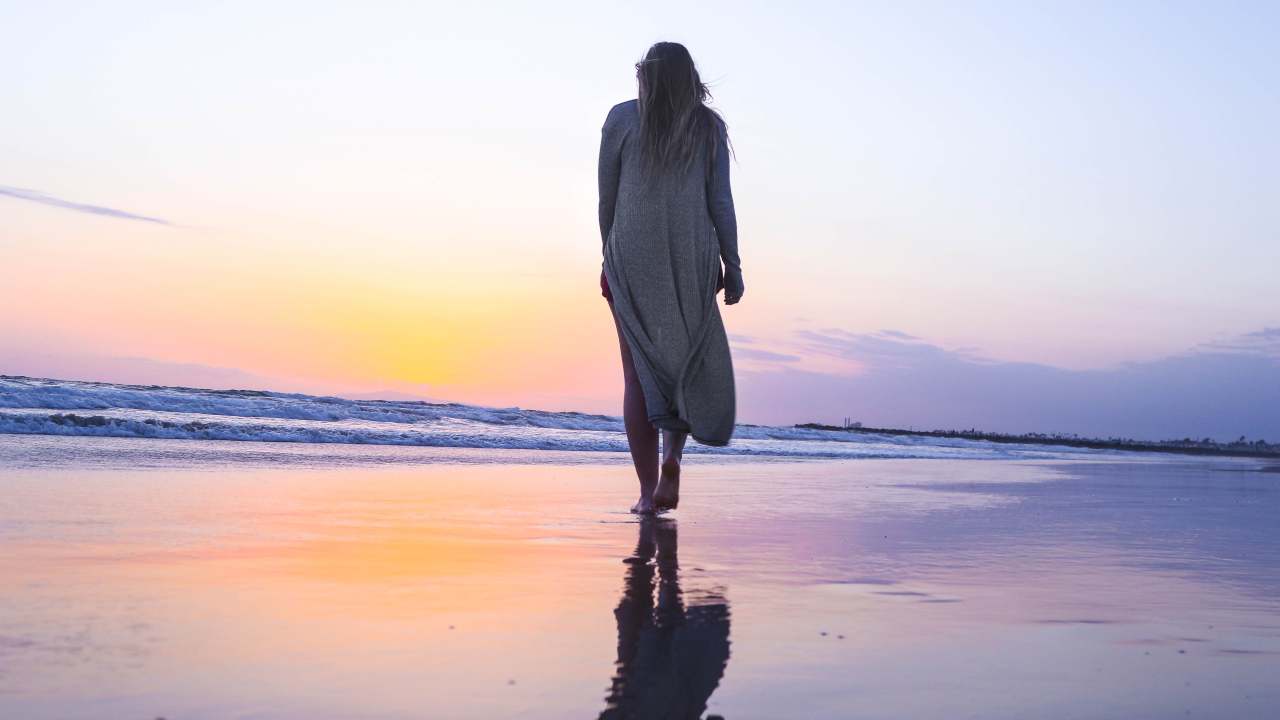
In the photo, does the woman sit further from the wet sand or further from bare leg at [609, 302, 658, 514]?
the wet sand

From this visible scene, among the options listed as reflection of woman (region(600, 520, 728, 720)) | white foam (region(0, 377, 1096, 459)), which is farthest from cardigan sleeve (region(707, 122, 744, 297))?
white foam (region(0, 377, 1096, 459))

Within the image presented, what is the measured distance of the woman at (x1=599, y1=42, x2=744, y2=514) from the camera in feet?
14.3

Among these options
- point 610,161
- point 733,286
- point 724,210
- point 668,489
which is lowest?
point 668,489

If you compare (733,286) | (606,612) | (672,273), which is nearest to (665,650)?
(606,612)

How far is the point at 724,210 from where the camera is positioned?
4.57 m

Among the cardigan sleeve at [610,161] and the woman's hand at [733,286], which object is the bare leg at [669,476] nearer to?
the woman's hand at [733,286]

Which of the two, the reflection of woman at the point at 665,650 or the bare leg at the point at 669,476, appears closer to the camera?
the reflection of woman at the point at 665,650

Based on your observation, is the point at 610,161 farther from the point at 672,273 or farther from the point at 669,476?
the point at 669,476

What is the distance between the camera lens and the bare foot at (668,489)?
14.4 ft

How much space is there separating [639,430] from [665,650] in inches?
105

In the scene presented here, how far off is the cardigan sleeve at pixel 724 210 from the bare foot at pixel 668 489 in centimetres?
75

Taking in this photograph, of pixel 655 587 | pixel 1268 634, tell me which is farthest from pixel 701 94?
pixel 1268 634

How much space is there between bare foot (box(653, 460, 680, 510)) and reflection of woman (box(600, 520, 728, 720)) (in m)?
1.50

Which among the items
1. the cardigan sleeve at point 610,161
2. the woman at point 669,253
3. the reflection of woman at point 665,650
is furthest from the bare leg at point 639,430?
the reflection of woman at point 665,650
